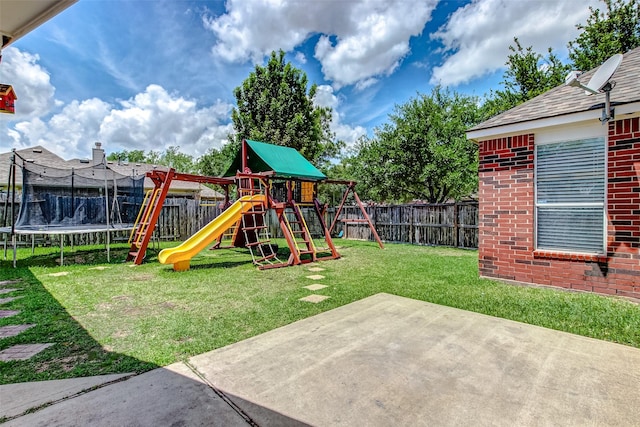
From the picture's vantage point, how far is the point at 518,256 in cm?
480

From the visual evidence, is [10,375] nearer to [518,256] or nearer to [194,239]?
[194,239]

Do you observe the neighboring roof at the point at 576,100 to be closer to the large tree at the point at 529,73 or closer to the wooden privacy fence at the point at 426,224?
the wooden privacy fence at the point at 426,224

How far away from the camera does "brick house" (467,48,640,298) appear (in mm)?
3924

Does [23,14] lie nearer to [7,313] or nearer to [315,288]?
[7,313]

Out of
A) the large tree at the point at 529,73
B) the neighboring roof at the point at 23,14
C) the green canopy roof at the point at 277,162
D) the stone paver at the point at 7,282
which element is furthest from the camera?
the large tree at the point at 529,73

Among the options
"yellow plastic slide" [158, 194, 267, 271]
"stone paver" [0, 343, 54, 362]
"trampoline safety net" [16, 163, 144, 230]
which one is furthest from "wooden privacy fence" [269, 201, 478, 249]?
"stone paver" [0, 343, 54, 362]

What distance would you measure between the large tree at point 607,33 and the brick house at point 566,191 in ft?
25.1

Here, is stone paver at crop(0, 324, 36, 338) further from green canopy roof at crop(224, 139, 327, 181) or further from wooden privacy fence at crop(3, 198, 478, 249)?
Answer: wooden privacy fence at crop(3, 198, 478, 249)

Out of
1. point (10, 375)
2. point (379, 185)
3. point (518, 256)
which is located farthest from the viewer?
point (379, 185)

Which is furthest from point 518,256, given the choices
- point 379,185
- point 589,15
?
point 589,15

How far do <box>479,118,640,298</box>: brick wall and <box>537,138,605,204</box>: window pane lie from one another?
0.13 meters

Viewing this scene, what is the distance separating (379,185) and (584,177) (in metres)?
11.6

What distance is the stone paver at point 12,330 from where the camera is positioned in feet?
9.99

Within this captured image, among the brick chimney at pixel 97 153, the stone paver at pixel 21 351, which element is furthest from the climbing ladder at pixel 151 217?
the brick chimney at pixel 97 153
